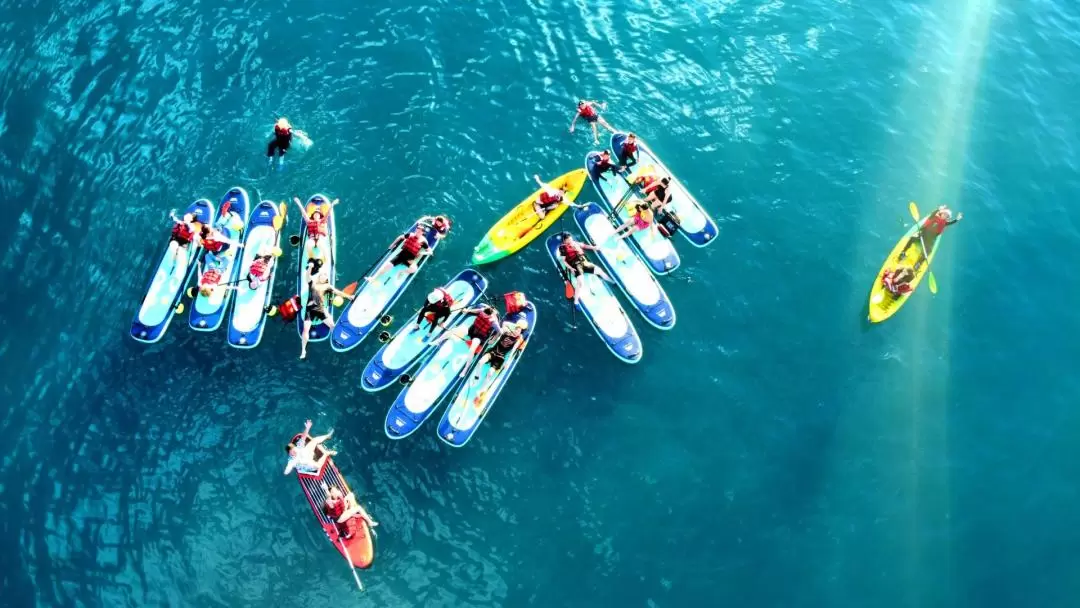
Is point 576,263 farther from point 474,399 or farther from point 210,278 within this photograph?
point 210,278

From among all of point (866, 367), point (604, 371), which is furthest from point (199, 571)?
point (866, 367)

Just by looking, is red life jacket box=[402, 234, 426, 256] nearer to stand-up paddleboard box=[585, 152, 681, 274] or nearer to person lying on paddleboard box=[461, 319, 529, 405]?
person lying on paddleboard box=[461, 319, 529, 405]

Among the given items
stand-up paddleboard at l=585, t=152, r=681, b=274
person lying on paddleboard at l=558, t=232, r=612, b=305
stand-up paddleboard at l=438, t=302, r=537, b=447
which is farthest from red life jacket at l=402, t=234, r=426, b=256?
stand-up paddleboard at l=585, t=152, r=681, b=274

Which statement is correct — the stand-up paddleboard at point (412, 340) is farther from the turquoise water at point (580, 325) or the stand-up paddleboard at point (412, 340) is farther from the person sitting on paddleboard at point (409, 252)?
the person sitting on paddleboard at point (409, 252)

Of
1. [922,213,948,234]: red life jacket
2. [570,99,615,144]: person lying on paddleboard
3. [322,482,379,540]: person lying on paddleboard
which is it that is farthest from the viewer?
[570,99,615,144]: person lying on paddleboard

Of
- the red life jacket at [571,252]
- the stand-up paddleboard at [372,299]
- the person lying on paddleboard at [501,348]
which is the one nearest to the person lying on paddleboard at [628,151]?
the red life jacket at [571,252]

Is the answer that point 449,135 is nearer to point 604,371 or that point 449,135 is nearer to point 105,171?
point 604,371

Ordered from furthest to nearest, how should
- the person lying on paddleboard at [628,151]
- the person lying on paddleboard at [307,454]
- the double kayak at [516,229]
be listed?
the person lying on paddleboard at [628,151]
the double kayak at [516,229]
the person lying on paddleboard at [307,454]
